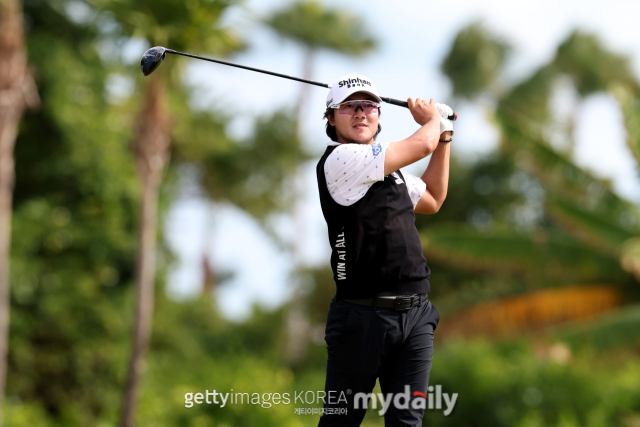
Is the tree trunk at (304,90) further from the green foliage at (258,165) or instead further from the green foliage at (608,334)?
the green foliage at (608,334)

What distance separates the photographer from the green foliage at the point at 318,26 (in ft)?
97.1

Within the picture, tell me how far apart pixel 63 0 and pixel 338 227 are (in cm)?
1905

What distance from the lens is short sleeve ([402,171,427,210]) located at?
331cm

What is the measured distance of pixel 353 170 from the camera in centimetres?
307

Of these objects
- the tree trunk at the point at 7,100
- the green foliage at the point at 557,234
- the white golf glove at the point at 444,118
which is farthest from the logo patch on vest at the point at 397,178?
the tree trunk at the point at 7,100

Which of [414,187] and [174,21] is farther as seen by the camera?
[174,21]

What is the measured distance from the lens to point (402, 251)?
3.06m

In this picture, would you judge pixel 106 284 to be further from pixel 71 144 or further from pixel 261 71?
pixel 261 71

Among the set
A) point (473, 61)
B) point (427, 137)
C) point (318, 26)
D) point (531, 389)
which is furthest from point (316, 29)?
point (427, 137)

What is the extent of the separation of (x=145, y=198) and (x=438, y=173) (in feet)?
30.2

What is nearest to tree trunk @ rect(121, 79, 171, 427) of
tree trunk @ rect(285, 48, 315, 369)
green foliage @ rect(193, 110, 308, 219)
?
green foliage @ rect(193, 110, 308, 219)

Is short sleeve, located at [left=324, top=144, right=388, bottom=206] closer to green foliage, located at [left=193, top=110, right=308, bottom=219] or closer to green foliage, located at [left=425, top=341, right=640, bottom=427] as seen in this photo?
green foliage, located at [left=425, top=341, right=640, bottom=427]

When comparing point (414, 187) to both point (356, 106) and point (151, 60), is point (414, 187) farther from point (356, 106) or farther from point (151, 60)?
point (151, 60)

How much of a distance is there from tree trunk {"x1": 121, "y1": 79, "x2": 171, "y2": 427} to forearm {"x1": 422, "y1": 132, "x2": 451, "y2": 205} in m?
9.17
